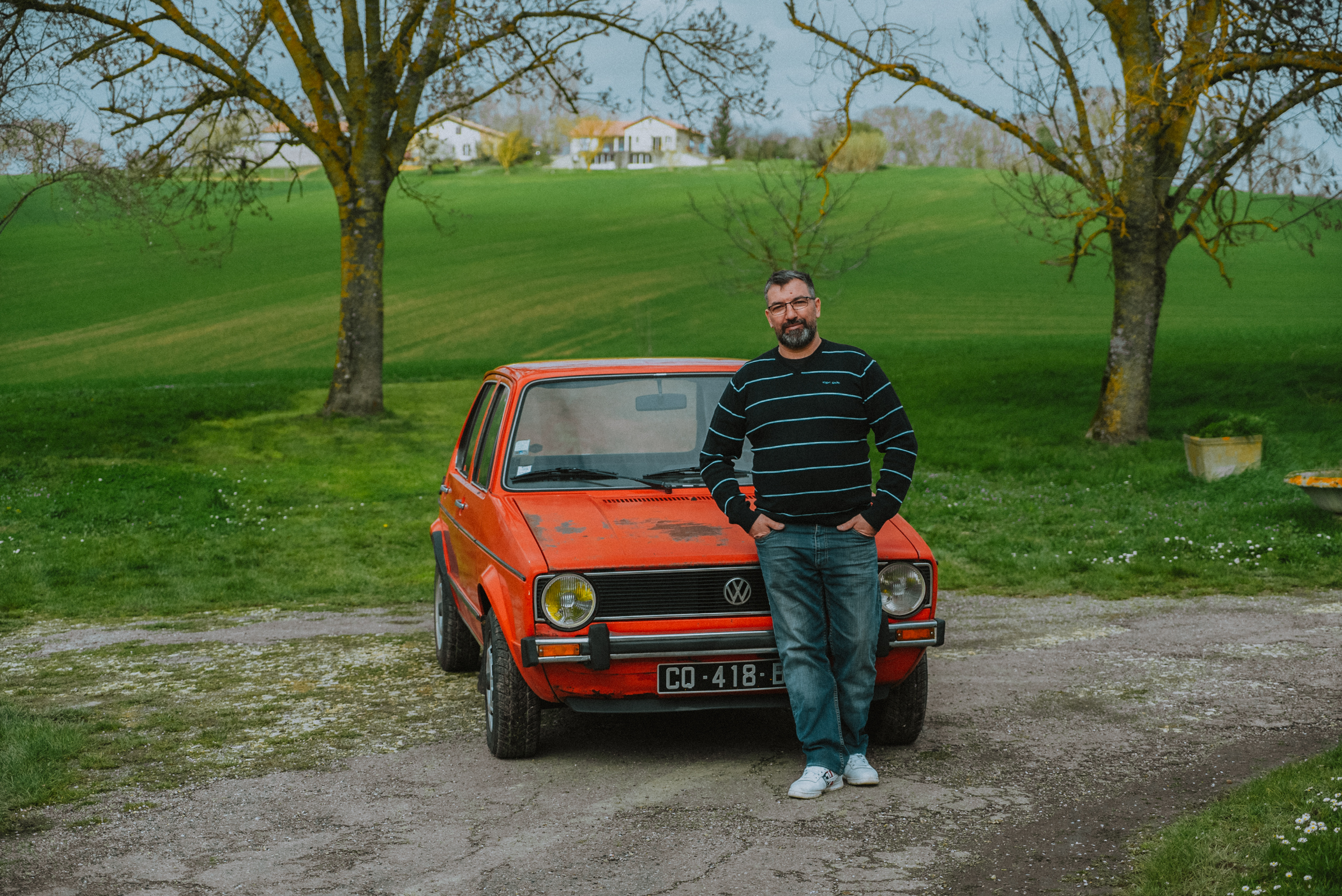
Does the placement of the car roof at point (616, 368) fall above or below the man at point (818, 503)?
above

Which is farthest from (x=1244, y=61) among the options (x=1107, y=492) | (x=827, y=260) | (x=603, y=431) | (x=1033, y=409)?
(x=827, y=260)

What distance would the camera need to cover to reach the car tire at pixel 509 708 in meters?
5.60

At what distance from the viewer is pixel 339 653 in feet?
26.8

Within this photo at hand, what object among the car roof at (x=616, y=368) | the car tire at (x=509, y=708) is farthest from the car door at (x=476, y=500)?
the car tire at (x=509, y=708)

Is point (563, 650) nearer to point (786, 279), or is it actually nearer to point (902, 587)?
point (902, 587)

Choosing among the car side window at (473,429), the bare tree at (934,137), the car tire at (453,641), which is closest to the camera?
the car side window at (473,429)

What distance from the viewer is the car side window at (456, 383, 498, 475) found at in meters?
7.24

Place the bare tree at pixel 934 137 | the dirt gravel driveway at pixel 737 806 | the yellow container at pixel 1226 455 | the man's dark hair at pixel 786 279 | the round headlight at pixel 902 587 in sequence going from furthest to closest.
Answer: the bare tree at pixel 934 137, the yellow container at pixel 1226 455, the round headlight at pixel 902 587, the man's dark hair at pixel 786 279, the dirt gravel driveway at pixel 737 806

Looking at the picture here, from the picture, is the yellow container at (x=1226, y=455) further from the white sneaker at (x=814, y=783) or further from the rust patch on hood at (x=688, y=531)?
the white sneaker at (x=814, y=783)

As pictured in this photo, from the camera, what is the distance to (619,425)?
21.5 ft

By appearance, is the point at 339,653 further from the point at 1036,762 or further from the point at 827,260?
the point at 827,260

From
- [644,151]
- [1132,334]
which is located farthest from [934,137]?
[1132,334]

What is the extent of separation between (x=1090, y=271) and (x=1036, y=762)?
4795 centimetres

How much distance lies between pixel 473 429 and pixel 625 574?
2.50 metres
